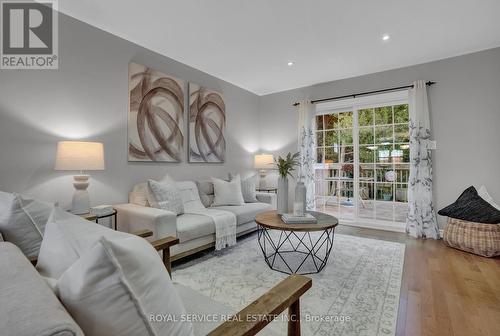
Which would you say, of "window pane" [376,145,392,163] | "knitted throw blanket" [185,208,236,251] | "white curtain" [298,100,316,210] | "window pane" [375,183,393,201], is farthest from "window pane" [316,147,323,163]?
"knitted throw blanket" [185,208,236,251]

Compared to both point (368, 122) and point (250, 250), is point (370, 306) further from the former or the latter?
point (368, 122)

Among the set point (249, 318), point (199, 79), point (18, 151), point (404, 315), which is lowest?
point (404, 315)

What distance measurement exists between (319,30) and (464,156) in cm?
276

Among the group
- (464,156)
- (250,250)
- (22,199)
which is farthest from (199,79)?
(464,156)

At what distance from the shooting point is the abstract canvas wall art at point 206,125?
3977 mm

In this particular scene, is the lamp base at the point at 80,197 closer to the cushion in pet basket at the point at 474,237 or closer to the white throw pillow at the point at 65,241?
the white throw pillow at the point at 65,241

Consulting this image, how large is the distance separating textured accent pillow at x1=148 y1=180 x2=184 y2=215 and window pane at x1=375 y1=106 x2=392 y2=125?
359 centimetres

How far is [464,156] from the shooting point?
360 centimetres

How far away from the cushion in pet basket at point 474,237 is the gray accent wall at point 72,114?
388 cm

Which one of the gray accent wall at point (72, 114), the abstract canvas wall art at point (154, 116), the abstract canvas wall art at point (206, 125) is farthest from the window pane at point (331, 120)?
the gray accent wall at point (72, 114)

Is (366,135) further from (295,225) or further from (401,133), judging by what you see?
(295,225)

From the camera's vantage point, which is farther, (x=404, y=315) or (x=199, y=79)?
(x=199, y=79)

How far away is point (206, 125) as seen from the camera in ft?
13.8

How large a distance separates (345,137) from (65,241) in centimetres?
466
